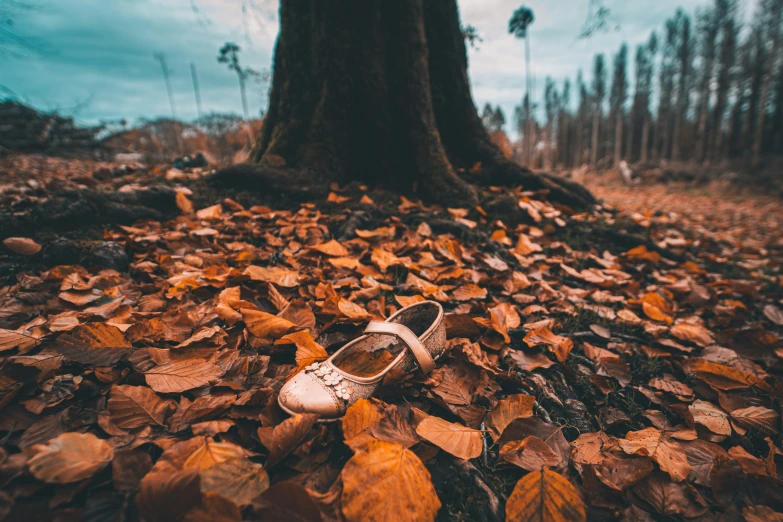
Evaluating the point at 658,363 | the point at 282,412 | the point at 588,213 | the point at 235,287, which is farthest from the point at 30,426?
the point at 588,213

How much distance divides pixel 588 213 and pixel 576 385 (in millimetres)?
2708

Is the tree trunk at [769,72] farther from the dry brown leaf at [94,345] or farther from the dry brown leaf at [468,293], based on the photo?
the dry brown leaf at [94,345]

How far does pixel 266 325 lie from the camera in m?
1.07

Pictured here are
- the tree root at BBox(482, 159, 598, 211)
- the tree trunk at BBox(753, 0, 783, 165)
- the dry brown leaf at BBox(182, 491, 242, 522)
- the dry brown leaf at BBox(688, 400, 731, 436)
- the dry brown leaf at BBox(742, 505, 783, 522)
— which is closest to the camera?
A: the dry brown leaf at BBox(182, 491, 242, 522)

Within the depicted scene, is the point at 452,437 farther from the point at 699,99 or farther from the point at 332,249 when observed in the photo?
the point at 699,99

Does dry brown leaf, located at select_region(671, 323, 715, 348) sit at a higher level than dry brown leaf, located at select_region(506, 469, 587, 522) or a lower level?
lower

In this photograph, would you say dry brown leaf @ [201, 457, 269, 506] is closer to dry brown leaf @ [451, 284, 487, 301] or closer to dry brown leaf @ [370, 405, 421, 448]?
dry brown leaf @ [370, 405, 421, 448]

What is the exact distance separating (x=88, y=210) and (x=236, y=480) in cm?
201

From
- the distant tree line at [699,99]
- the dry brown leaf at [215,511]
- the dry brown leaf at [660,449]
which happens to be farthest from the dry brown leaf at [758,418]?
the distant tree line at [699,99]

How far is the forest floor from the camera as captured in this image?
0.61 metres

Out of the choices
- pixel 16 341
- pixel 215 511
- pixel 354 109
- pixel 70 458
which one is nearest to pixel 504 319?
pixel 215 511

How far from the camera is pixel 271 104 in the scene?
345 centimetres

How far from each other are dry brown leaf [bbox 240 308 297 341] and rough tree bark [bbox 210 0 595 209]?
1.73 metres

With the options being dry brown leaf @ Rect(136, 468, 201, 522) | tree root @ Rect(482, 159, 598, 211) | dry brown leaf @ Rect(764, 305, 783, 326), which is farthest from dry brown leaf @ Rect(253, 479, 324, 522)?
tree root @ Rect(482, 159, 598, 211)
